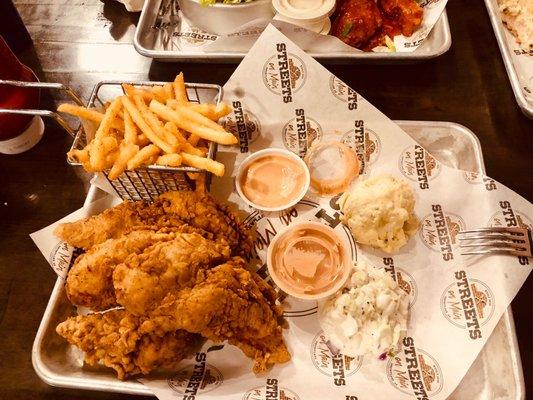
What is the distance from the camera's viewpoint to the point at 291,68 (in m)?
2.90

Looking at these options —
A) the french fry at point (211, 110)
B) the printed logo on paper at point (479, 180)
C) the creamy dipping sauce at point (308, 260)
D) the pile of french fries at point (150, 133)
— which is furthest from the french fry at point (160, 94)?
the printed logo on paper at point (479, 180)

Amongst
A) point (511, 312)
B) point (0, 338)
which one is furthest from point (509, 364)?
point (0, 338)

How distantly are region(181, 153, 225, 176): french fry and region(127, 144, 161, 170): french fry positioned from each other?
153 millimetres

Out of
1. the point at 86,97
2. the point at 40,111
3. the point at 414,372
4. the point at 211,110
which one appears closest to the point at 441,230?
the point at 414,372

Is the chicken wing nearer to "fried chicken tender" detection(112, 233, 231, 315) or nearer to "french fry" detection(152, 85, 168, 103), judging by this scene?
Answer: "french fry" detection(152, 85, 168, 103)

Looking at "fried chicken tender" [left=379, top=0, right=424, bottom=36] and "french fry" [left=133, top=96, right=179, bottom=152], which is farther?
"fried chicken tender" [left=379, top=0, right=424, bottom=36]

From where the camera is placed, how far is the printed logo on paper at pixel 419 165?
108 inches

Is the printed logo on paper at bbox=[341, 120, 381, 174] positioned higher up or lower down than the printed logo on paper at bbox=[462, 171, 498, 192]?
lower down

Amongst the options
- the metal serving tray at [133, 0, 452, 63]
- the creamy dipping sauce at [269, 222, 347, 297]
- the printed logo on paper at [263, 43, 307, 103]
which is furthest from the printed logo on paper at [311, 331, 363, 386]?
the metal serving tray at [133, 0, 452, 63]

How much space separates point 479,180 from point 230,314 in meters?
1.58

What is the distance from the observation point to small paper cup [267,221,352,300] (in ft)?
7.89

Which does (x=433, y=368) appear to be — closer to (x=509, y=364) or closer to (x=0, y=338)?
(x=509, y=364)

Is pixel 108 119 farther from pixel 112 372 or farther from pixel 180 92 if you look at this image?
pixel 112 372

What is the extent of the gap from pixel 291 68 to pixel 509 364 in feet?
6.67
